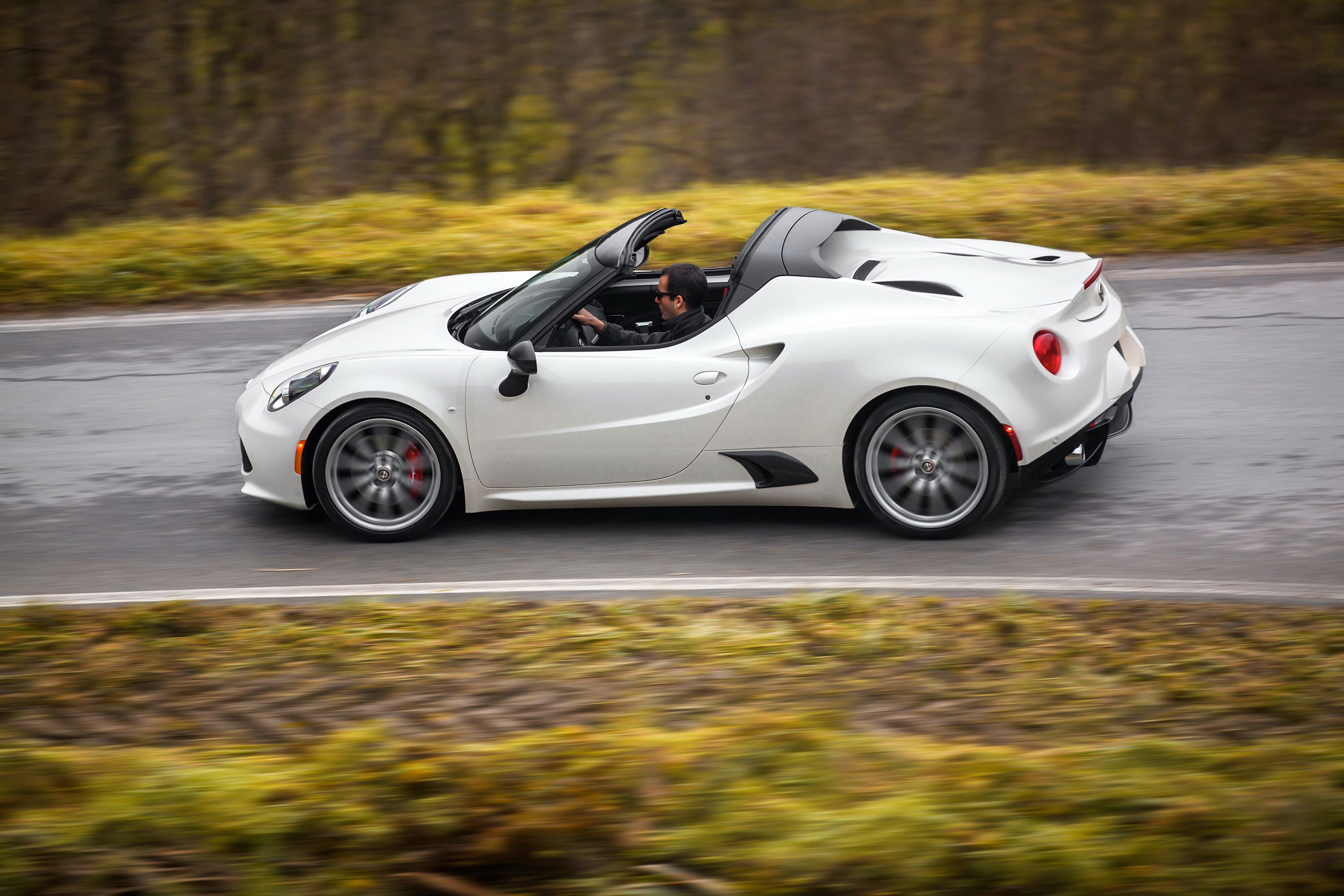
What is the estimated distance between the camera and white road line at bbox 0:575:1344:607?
5809 millimetres

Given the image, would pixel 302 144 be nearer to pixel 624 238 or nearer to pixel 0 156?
pixel 0 156

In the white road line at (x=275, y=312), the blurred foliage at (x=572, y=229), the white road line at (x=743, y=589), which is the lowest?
the white road line at (x=743, y=589)

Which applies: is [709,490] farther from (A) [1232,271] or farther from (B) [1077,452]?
(A) [1232,271]

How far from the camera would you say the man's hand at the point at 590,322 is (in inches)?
270

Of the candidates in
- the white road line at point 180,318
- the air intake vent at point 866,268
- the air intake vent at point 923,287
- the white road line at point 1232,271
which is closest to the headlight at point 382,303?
the air intake vent at point 866,268

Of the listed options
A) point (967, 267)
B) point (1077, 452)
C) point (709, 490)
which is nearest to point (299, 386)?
point (709, 490)

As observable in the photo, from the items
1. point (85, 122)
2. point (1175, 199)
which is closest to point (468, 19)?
point (85, 122)

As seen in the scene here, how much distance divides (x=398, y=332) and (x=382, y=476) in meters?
0.70

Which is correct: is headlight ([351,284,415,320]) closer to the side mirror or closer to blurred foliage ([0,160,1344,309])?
the side mirror

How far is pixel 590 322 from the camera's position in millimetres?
6875

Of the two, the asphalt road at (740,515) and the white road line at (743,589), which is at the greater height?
the asphalt road at (740,515)

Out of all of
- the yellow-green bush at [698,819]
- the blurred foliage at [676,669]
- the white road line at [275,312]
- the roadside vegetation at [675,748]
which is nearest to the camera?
the yellow-green bush at [698,819]

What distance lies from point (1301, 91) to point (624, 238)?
14.3 m

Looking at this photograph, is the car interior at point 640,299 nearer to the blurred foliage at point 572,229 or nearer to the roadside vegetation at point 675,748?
the roadside vegetation at point 675,748
